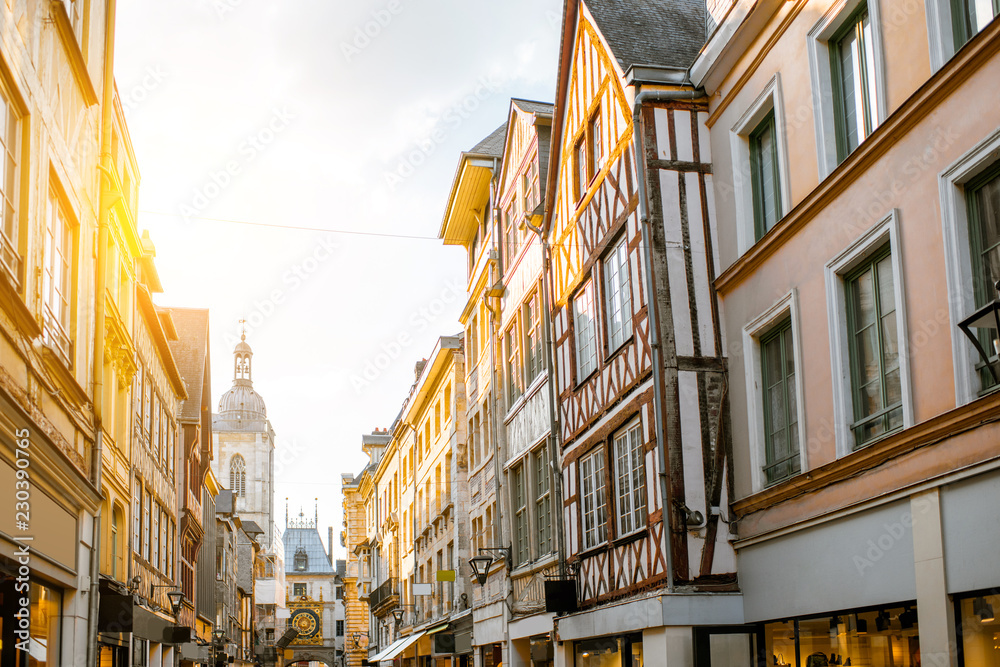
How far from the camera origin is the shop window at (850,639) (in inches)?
363

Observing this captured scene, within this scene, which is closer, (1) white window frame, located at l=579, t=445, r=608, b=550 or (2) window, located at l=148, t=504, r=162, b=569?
(1) white window frame, located at l=579, t=445, r=608, b=550

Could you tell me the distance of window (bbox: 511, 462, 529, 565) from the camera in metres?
→ 20.5

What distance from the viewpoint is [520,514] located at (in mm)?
21062

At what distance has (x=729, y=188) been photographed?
1286 cm

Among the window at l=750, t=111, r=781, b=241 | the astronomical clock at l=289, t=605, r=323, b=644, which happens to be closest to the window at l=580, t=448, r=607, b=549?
the window at l=750, t=111, r=781, b=241

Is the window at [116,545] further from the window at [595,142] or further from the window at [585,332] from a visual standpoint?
the window at [595,142]

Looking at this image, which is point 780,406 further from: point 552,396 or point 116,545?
point 116,545

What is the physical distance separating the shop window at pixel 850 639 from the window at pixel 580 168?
24.1ft

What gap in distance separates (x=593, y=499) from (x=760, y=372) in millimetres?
4385

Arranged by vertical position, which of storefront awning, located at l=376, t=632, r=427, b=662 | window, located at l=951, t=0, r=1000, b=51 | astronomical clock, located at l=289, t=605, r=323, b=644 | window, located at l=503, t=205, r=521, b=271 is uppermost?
window, located at l=503, t=205, r=521, b=271

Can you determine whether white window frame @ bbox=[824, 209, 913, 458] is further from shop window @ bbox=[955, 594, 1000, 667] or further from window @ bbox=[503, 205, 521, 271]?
window @ bbox=[503, 205, 521, 271]

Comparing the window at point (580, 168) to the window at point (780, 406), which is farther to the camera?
the window at point (580, 168)

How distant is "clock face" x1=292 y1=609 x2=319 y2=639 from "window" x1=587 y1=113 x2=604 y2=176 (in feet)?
302

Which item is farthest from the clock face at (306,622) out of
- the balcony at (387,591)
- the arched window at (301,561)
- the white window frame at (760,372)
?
the white window frame at (760,372)
